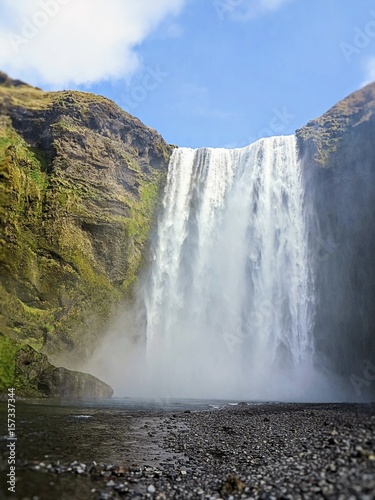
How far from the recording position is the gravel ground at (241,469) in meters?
8.23

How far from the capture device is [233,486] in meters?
9.46

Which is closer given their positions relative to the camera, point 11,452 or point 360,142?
point 11,452

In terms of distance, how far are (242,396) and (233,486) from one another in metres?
31.5

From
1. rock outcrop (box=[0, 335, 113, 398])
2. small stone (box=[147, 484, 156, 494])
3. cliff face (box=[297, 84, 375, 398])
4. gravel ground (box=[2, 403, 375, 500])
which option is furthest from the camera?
cliff face (box=[297, 84, 375, 398])

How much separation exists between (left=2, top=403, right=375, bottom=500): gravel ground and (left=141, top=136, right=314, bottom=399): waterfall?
979 inches

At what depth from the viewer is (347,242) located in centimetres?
4309

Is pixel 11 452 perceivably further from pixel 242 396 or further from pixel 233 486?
pixel 242 396

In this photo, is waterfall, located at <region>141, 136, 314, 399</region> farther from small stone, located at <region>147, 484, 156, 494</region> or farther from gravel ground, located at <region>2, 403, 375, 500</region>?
small stone, located at <region>147, 484, 156, 494</region>

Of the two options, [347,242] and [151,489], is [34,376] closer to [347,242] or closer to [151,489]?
[151,489]

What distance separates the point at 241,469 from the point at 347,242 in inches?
1420

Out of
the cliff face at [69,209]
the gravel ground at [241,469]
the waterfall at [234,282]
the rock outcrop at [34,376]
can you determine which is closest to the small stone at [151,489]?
the gravel ground at [241,469]

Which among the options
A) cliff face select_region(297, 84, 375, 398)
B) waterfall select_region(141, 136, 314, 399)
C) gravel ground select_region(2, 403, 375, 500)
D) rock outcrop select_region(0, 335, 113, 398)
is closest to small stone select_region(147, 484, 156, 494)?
gravel ground select_region(2, 403, 375, 500)

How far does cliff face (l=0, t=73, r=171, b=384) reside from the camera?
39875 millimetres

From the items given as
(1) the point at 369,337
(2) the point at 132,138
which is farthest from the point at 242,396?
(2) the point at 132,138
